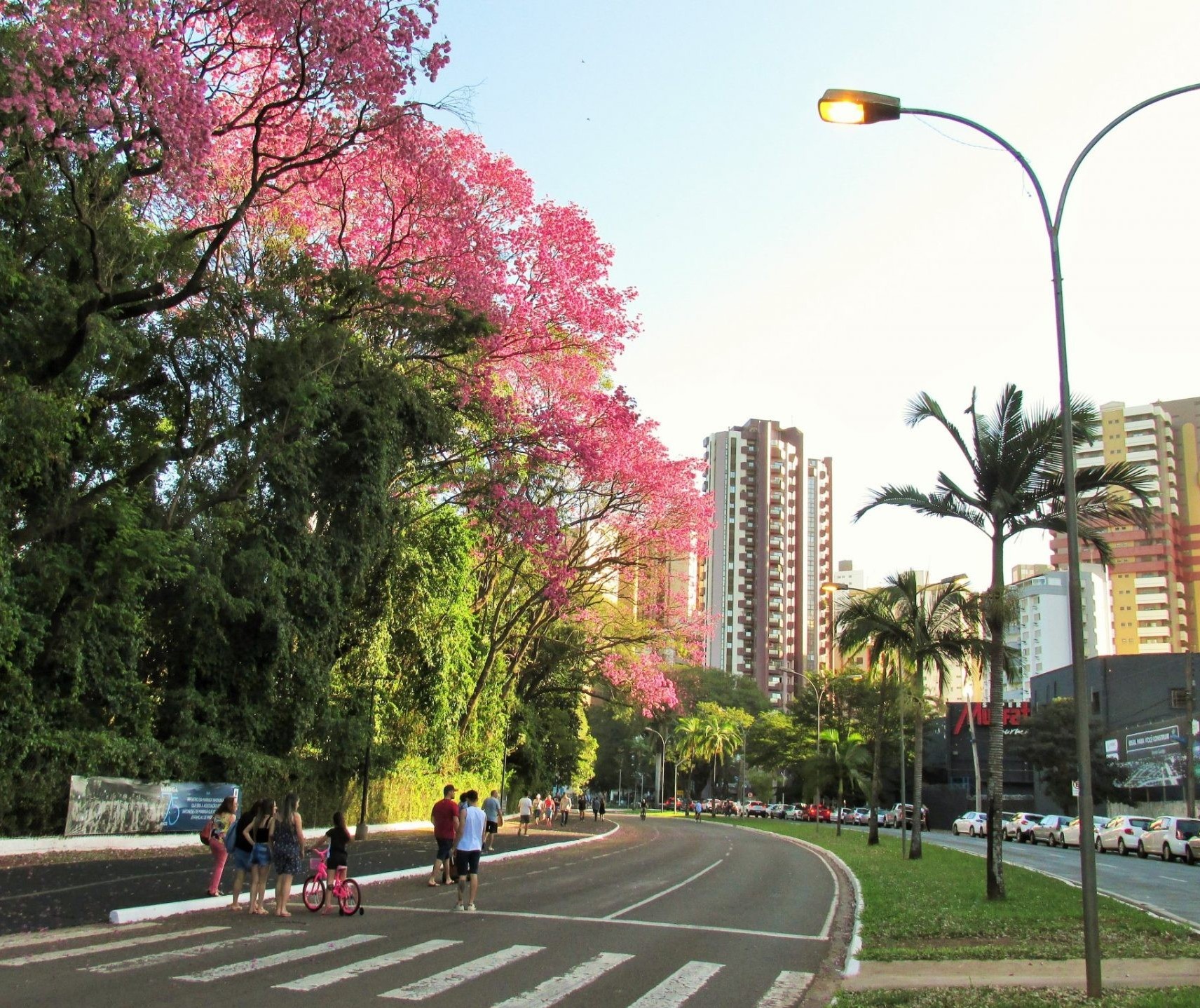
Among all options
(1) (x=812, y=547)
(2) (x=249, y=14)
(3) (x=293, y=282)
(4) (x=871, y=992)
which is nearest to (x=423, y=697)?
(3) (x=293, y=282)

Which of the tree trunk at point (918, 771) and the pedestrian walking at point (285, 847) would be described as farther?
the tree trunk at point (918, 771)

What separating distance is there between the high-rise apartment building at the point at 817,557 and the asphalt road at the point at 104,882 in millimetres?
123492

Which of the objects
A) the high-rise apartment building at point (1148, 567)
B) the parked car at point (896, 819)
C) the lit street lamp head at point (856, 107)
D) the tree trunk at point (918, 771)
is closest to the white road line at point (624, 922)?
the lit street lamp head at point (856, 107)

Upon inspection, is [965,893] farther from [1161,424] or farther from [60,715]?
[1161,424]

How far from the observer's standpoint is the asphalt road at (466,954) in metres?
8.55

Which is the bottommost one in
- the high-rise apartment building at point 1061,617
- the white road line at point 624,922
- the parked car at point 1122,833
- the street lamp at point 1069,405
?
the parked car at point 1122,833

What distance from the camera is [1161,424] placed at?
135250mm

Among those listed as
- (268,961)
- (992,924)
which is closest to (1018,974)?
(992,924)

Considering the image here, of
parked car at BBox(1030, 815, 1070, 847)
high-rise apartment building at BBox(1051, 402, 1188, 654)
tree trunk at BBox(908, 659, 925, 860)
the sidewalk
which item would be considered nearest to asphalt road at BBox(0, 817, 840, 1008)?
the sidewalk

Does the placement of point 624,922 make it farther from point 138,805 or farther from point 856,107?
point 138,805

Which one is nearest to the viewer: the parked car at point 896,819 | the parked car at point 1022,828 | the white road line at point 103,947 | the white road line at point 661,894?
the white road line at point 103,947

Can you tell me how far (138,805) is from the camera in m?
21.4

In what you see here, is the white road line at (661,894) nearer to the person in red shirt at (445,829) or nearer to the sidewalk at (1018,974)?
the person in red shirt at (445,829)

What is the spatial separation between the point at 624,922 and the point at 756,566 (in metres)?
131
